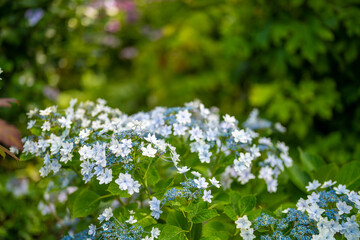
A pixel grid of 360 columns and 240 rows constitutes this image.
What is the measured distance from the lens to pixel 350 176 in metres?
1.46

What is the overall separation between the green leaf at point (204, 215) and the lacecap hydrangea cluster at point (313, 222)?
101 millimetres

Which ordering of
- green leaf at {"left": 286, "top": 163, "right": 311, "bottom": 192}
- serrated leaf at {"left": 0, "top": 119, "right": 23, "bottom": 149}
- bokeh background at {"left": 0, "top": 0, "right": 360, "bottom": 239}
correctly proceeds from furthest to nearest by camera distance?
bokeh background at {"left": 0, "top": 0, "right": 360, "bottom": 239}, green leaf at {"left": 286, "top": 163, "right": 311, "bottom": 192}, serrated leaf at {"left": 0, "top": 119, "right": 23, "bottom": 149}

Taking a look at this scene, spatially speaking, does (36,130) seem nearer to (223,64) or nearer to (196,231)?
(196,231)

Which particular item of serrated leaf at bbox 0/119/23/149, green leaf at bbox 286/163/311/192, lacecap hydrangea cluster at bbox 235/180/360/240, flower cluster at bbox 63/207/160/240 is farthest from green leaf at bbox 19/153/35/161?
green leaf at bbox 286/163/311/192

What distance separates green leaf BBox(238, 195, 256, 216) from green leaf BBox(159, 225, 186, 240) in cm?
26

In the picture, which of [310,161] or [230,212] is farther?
[310,161]

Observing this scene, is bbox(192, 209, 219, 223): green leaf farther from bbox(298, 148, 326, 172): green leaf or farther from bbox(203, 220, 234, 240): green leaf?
bbox(298, 148, 326, 172): green leaf

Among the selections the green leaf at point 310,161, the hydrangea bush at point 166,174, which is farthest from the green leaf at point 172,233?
the green leaf at point 310,161

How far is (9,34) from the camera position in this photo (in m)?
2.24

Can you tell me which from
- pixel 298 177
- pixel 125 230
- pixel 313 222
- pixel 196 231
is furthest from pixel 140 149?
pixel 298 177

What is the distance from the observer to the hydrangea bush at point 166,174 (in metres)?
1.15

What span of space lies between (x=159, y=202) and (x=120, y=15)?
4.09 metres

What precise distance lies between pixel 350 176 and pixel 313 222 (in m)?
0.40

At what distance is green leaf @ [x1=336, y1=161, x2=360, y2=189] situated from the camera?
144 centimetres
